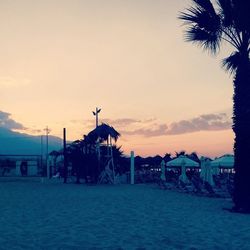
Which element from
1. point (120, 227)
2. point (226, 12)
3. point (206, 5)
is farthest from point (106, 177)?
point (120, 227)

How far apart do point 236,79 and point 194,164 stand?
17.1 metres

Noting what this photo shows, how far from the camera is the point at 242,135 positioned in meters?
Result: 14.2

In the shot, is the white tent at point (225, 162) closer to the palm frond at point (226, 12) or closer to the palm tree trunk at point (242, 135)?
the palm tree trunk at point (242, 135)

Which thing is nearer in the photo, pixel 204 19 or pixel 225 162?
pixel 204 19

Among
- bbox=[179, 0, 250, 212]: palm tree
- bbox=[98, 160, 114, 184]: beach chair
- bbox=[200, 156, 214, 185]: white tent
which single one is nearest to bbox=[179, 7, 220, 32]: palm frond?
bbox=[179, 0, 250, 212]: palm tree

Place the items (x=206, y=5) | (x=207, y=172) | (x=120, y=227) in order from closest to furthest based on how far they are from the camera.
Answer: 1. (x=120, y=227)
2. (x=206, y=5)
3. (x=207, y=172)

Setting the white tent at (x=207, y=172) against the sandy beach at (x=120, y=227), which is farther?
the white tent at (x=207, y=172)

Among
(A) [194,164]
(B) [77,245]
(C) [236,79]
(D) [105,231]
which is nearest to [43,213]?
(D) [105,231]

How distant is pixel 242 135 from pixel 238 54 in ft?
8.95

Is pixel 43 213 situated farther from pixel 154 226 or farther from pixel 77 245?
pixel 77 245

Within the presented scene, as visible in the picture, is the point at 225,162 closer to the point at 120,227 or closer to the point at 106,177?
the point at 106,177

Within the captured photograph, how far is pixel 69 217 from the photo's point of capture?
12.2m

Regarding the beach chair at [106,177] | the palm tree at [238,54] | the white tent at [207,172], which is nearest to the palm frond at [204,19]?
the palm tree at [238,54]

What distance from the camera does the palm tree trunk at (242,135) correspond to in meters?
14.1
